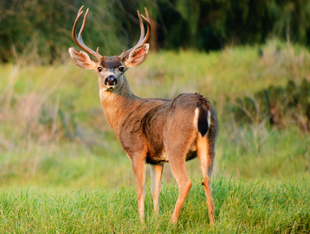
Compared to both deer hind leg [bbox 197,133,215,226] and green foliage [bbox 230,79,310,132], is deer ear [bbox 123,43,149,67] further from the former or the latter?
green foliage [bbox 230,79,310,132]

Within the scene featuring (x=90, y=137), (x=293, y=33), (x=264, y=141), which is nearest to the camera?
(x=264, y=141)

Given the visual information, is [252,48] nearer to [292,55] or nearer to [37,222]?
Result: [292,55]

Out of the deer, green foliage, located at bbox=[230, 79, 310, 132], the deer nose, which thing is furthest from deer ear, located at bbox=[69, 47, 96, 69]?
green foliage, located at bbox=[230, 79, 310, 132]

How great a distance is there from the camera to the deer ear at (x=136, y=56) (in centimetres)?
576

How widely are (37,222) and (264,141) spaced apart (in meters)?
6.06

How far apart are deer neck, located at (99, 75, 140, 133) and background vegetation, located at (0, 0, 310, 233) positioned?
2.68 feet

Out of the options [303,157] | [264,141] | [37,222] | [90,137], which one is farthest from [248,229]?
[90,137]

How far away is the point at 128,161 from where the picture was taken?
34.1 ft

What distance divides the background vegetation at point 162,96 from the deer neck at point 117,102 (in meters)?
0.82

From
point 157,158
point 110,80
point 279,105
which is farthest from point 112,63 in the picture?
point 279,105

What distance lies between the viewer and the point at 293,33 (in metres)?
17.7

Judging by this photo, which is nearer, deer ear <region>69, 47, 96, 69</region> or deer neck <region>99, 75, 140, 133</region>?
deer neck <region>99, 75, 140, 133</region>

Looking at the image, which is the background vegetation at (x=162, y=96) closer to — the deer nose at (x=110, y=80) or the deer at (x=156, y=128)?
the deer at (x=156, y=128)

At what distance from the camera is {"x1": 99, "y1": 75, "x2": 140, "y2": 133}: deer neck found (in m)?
5.52
